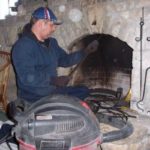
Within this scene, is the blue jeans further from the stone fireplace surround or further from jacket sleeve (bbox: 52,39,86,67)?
the stone fireplace surround

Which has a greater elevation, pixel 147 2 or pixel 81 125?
pixel 147 2

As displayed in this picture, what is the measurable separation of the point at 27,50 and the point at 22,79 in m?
0.24

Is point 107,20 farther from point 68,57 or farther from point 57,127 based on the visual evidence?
point 57,127

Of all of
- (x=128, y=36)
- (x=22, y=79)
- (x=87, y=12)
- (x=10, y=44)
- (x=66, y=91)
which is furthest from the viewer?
(x=10, y=44)

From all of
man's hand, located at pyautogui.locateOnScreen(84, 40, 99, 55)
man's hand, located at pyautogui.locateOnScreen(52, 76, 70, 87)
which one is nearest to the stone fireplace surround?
man's hand, located at pyautogui.locateOnScreen(84, 40, 99, 55)

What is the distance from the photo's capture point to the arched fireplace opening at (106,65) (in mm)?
3662

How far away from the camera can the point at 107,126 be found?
245 cm

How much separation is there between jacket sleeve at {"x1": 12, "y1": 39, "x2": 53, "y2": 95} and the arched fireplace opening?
1.33 metres

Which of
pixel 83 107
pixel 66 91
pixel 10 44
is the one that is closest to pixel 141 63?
pixel 66 91

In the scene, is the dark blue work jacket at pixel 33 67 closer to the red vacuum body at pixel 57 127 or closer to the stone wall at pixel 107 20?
the red vacuum body at pixel 57 127

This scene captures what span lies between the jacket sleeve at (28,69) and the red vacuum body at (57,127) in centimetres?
68

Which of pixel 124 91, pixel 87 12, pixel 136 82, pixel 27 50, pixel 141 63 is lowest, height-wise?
pixel 124 91

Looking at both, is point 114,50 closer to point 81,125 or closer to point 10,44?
point 10,44

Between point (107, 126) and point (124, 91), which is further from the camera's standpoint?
point (124, 91)
